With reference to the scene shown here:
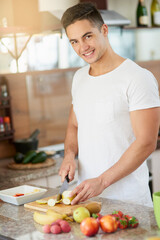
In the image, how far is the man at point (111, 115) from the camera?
1.82m

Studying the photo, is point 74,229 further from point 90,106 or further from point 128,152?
point 90,106

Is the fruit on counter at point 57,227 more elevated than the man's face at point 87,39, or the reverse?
the man's face at point 87,39

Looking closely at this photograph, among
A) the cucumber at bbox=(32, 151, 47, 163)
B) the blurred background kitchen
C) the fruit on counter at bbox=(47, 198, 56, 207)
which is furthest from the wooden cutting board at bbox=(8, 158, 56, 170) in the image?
the fruit on counter at bbox=(47, 198, 56, 207)

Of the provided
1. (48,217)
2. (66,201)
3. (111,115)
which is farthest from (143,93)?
(48,217)

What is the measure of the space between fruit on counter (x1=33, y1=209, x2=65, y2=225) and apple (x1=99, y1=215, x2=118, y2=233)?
0.62 feet

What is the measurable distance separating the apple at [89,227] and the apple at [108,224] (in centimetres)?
2

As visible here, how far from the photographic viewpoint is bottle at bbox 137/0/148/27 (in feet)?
13.4

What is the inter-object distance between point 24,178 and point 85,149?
0.98 meters

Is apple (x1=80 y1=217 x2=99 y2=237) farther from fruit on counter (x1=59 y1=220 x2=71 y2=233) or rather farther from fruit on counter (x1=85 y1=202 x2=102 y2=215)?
fruit on counter (x1=85 y1=202 x2=102 y2=215)

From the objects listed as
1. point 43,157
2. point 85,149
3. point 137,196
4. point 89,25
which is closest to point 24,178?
point 43,157

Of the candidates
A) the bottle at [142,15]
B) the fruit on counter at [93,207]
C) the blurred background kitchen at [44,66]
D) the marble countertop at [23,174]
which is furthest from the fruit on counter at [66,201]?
the bottle at [142,15]

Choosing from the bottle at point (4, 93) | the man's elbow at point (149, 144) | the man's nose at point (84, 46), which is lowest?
the bottle at point (4, 93)

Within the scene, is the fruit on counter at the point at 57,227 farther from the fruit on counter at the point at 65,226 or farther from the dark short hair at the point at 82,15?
the dark short hair at the point at 82,15

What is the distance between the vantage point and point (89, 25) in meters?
1.93
